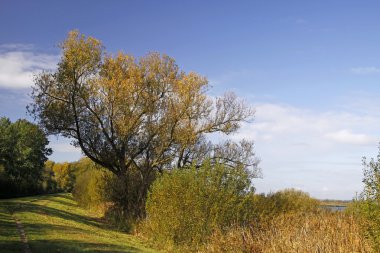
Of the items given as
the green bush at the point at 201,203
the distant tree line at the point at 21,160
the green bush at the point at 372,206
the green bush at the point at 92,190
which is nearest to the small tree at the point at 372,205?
the green bush at the point at 372,206

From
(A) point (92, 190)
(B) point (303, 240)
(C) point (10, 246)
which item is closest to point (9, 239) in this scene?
(C) point (10, 246)

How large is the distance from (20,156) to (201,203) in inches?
2992

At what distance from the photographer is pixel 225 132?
41.1 meters

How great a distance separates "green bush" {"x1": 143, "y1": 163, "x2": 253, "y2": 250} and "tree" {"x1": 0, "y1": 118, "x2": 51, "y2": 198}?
6243 cm

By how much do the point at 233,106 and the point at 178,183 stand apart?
18.6 metres

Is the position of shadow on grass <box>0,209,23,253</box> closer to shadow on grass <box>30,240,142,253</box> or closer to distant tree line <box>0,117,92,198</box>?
shadow on grass <box>30,240,142,253</box>

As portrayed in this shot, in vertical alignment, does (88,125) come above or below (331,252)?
above

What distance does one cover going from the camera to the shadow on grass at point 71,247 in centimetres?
1946

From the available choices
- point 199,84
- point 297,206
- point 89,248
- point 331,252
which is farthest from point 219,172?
point 199,84

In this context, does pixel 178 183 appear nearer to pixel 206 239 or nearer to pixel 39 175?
pixel 206 239

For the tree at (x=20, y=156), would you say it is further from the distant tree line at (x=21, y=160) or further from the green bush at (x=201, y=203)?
the green bush at (x=201, y=203)

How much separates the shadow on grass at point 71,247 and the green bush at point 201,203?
2.85 meters

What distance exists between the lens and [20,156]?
88.1 m

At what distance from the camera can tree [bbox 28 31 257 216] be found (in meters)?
36.6
